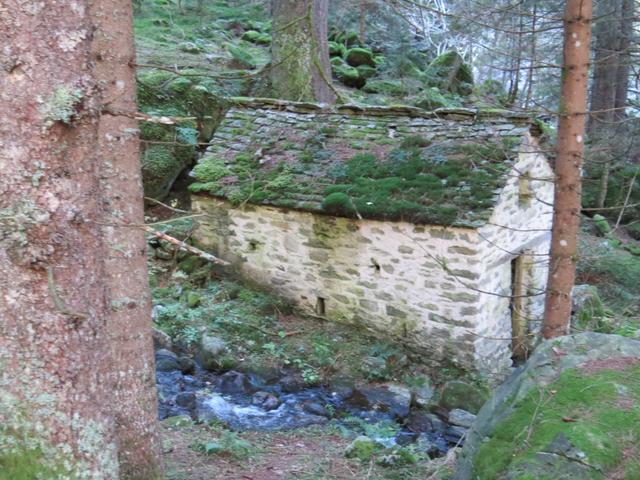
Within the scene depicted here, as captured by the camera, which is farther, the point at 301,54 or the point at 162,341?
the point at 301,54

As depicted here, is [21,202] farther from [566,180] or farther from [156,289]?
[156,289]

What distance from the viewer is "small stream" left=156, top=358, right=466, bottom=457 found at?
6.28 metres

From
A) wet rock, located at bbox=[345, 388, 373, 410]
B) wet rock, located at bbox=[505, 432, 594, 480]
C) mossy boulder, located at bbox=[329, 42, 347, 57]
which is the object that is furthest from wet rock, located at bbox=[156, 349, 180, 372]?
mossy boulder, located at bbox=[329, 42, 347, 57]

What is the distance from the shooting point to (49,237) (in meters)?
2.22

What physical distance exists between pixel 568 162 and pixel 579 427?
283 centimetres

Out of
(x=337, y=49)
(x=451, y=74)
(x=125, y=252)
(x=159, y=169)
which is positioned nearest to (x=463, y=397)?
(x=125, y=252)

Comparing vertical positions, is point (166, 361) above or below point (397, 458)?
below

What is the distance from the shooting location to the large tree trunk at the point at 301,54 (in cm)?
1126

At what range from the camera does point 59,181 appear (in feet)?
7.32

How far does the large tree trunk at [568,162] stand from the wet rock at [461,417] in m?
1.98

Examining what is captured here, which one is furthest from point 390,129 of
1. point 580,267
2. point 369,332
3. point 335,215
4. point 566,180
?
point 580,267

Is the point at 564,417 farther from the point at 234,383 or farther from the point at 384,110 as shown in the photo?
the point at 384,110

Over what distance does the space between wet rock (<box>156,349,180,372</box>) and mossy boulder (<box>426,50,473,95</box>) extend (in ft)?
42.0

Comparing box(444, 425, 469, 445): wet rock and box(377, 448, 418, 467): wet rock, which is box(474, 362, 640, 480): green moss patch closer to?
box(377, 448, 418, 467): wet rock
